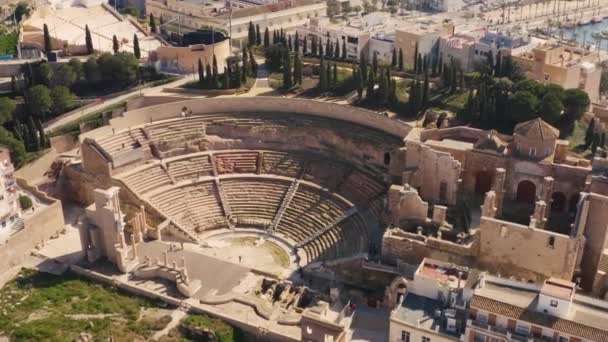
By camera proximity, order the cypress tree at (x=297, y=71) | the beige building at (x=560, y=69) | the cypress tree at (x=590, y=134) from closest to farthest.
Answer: the cypress tree at (x=590, y=134), the beige building at (x=560, y=69), the cypress tree at (x=297, y=71)

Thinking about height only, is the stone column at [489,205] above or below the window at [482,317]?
above

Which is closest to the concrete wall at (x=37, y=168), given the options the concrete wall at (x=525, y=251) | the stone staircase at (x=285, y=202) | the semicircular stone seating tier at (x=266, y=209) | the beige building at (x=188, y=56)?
the semicircular stone seating tier at (x=266, y=209)

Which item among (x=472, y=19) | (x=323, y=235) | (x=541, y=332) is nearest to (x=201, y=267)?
(x=323, y=235)

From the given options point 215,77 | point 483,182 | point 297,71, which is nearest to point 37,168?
point 215,77

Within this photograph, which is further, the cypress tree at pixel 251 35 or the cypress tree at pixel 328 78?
the cypress tree at pixel 251 35

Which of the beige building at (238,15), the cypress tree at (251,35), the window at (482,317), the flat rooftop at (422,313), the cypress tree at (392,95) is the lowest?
the flat rooftop at (422,313)

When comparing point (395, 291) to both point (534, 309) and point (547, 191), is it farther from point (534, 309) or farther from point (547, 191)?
point (547, 191)

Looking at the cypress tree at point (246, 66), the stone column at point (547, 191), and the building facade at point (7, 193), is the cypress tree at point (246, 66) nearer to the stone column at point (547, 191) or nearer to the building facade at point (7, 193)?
the building facade at point (7, 193)
